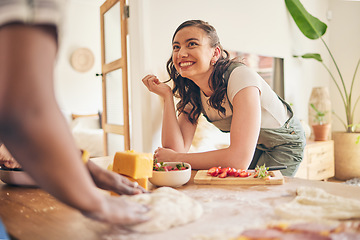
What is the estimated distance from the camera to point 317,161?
3.92 metres

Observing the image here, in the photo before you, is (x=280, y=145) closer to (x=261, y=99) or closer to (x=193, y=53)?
(x=261, y=99)

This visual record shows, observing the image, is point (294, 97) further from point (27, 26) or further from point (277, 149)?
point (27, 26)

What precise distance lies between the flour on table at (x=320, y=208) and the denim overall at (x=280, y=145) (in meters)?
0.82

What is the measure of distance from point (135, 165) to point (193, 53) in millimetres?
827

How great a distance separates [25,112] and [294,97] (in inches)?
167

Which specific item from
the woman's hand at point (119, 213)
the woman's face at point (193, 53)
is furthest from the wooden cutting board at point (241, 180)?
the woman's face at point (193, 53)

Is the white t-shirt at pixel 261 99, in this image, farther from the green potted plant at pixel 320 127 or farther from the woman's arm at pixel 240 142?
the green potted plant at pixel 320 127

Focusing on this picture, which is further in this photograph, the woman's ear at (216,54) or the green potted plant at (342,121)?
the green potted plant at (342,121)

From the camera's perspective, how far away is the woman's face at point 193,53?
Answer: 157cm

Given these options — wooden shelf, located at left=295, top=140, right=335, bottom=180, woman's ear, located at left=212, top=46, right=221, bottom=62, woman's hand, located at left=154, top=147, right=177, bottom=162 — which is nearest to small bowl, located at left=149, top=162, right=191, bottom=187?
woman's hand, located at left=154, top=147, right=177, bottom=162

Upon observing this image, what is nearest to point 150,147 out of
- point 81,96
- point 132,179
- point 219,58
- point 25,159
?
point 219,58

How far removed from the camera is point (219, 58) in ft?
5.48

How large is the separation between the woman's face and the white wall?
65 cm

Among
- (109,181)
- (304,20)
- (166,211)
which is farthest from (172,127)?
(304,20)
